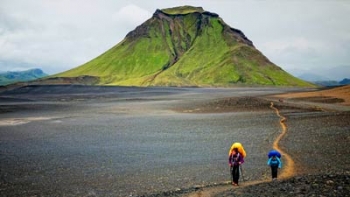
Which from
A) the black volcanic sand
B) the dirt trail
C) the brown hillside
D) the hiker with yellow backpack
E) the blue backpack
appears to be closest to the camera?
the dirt trail

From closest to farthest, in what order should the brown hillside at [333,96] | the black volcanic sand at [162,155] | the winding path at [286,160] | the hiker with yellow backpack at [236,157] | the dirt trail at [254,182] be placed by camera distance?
the dirt trail at [254,182] → the hiker with yellow backpack at [236,157] → the black volcanic sand at [162,155] → the winding path at [286,160] → the brown hillside at [333,96]

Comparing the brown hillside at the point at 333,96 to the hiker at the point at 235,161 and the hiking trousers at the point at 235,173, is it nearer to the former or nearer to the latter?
the hiking trousers at the point at 235,173

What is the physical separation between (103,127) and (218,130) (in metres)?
15.5

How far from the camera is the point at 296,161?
1007 inches

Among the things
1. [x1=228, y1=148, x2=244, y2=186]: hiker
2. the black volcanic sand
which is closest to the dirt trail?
the black volcanic sand

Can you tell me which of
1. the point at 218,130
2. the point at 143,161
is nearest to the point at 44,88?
the point at 218,130

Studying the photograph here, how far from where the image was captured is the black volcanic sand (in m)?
20.1

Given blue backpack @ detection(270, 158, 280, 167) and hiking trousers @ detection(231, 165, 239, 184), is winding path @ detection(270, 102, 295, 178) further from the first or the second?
hiking trousers @ detection(231, 165, 239, 184)

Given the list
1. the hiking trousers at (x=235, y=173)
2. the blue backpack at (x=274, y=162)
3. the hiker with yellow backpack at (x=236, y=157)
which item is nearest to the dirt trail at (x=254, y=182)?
the hiking trousers at (x=235, y=173)

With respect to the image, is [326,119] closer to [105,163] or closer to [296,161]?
[296,161]

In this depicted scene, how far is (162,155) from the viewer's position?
2992 cm

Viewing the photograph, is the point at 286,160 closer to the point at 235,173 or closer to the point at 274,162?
the point at 274,162

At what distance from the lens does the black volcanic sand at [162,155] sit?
20.1 m

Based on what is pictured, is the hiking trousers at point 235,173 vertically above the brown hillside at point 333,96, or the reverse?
the brown hillside at point 333,96
